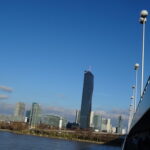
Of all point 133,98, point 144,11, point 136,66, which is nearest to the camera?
point 144,11

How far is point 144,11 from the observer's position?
29.3 metres

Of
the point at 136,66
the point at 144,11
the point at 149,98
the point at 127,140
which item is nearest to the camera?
the point at 149,98

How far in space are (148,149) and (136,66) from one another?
21856mm

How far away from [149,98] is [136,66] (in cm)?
2856

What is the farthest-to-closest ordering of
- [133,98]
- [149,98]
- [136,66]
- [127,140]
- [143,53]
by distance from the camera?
1. [133,98]
2. [127,140]
3. [136,66]
4. [143,53]
5. [149,98]

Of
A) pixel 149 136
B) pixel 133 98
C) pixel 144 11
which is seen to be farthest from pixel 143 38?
pixel 133 98

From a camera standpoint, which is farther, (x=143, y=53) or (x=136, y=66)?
(x=136, y=66)

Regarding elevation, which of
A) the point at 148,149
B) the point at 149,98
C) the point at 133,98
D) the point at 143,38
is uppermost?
the point at 143,38

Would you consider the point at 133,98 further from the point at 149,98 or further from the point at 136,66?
the point at 149,98

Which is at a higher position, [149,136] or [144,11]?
[144,11]

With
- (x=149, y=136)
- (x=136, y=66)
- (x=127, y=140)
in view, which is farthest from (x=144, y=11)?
(x=127, y=140)

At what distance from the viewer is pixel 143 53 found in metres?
35.1

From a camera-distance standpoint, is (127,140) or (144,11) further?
(127,140)

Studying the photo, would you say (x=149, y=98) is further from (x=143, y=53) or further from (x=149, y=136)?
(x=143, y=53)
